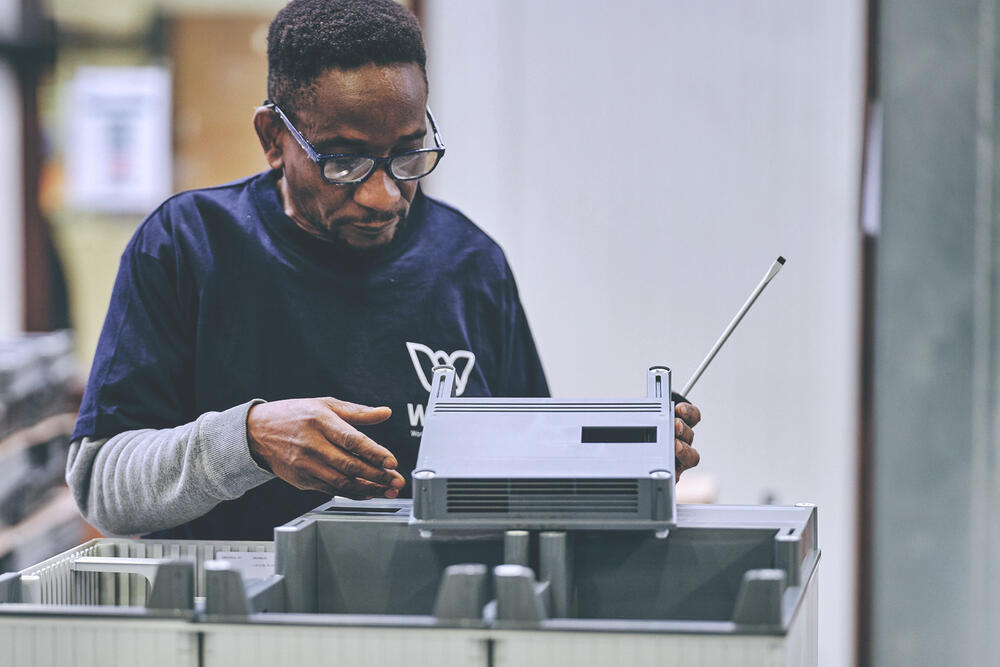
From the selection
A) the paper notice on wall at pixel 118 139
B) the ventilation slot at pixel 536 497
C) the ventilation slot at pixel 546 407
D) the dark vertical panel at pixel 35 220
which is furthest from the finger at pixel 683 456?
the dark vertical panel at pixel 35 220

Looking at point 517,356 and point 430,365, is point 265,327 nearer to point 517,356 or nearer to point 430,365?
point 430,365

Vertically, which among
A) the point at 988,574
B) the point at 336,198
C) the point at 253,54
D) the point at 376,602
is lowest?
the point at 988,574

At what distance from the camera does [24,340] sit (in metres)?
2.88

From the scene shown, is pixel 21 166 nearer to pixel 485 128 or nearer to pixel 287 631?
pixel 485 128

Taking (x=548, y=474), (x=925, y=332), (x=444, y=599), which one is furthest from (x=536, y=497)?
(x=925, y=332)

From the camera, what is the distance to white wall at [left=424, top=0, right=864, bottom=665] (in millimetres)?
2930

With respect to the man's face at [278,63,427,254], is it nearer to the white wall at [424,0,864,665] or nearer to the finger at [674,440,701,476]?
the finger at [674,440,701,476]

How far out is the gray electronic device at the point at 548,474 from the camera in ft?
2.97

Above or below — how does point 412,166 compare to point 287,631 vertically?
above

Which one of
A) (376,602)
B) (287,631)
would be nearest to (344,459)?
(376,602)

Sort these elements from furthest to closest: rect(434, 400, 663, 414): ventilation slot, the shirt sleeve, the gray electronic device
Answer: the shirt sleeve < rect(434, 400, 663, 414): ventilation slot < the gray electronic device

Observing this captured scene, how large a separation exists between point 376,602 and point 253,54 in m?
2.46

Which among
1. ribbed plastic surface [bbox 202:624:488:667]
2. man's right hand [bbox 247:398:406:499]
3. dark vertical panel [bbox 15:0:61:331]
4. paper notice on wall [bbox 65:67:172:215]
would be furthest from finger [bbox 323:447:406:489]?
dark vertical panel [bbox 15:0:61:331]

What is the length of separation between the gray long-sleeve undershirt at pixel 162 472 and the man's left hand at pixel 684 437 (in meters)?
0.42
